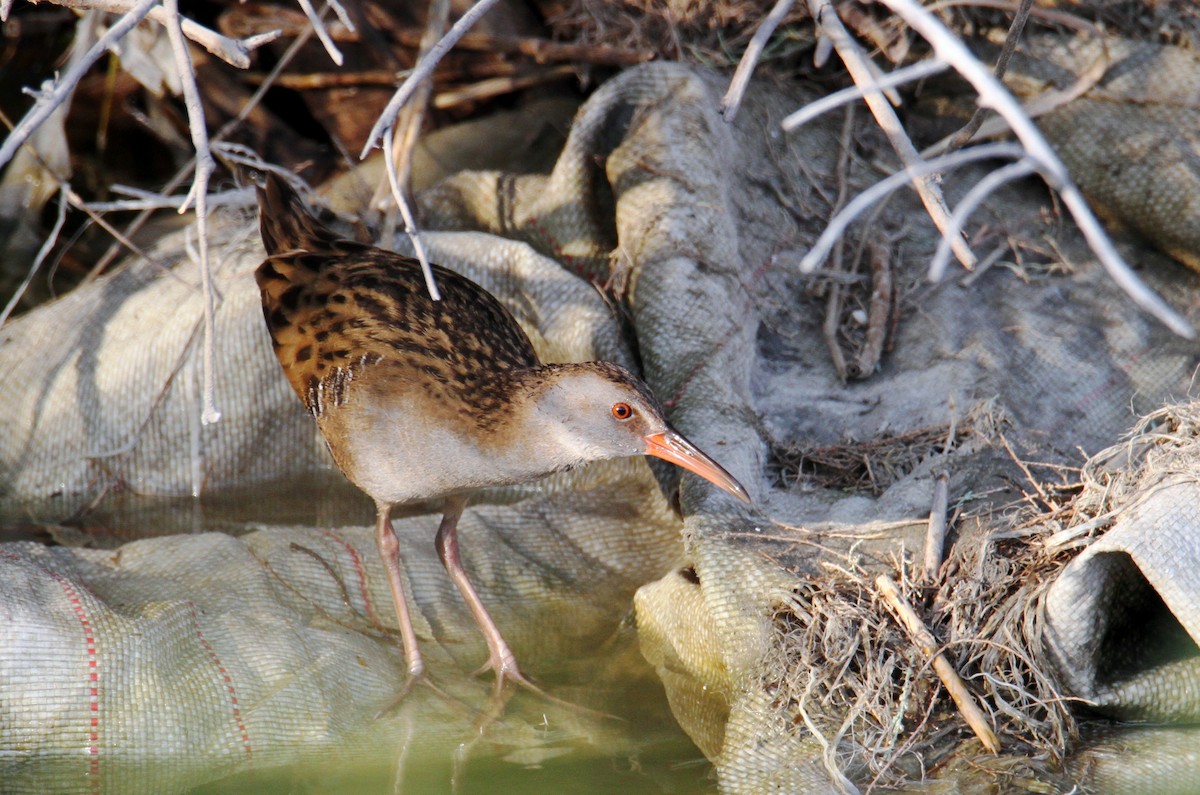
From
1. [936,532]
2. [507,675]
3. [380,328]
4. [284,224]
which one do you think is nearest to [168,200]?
[284,224]

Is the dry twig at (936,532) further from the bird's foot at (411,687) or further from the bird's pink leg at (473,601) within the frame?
the bird's foot at (411,687)

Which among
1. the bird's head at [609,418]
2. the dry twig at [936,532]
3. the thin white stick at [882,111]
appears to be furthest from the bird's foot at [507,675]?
the thin white stick at [882,111]

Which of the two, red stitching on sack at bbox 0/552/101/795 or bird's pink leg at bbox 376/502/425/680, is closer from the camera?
red stitching on sack at bbox 0/552/101/795

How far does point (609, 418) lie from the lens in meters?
3.33

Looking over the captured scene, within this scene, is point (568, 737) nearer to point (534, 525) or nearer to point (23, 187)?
point (534, 525)

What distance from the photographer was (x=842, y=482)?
156 inches

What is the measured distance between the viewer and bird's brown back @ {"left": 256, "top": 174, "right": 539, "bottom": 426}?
341 cm

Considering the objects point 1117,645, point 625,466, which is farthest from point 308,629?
point 1117,645

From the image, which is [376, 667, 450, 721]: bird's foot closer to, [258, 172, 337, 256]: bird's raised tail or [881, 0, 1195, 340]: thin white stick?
[258, 172, 337, 256]: bird's raised tail

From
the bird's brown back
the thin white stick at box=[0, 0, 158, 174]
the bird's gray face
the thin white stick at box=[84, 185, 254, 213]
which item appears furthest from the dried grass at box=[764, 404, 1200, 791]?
the thin white stick at box=[84, 185, 254, 213]

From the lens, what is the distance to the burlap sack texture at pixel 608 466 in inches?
123

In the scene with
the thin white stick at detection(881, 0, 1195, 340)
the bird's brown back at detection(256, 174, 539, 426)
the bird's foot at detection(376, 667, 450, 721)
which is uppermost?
the thin white stick at detection(881, 0, 1195, 340)

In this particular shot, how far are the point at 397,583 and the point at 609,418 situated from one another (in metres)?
0.85

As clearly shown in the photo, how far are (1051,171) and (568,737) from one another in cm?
213
